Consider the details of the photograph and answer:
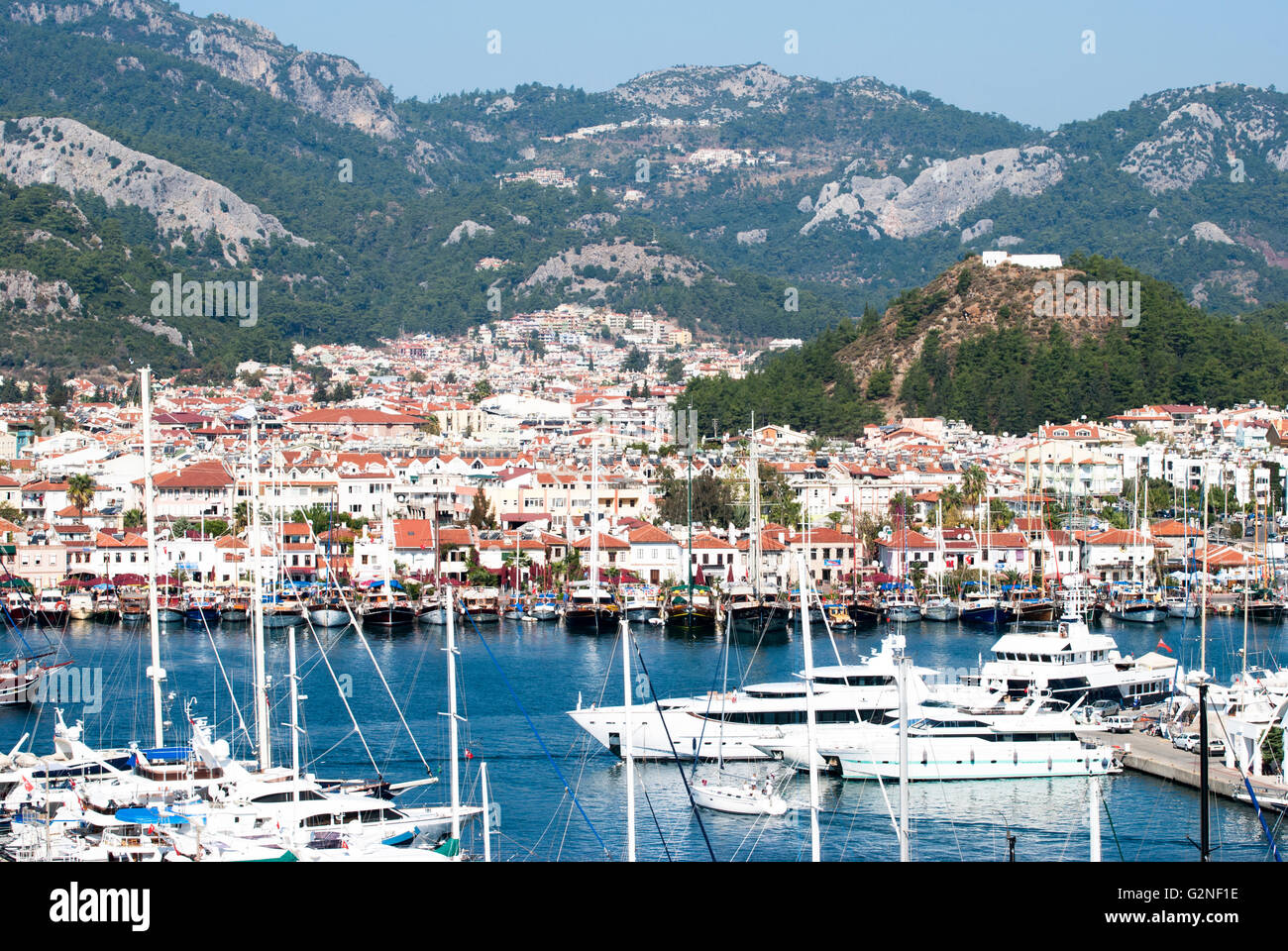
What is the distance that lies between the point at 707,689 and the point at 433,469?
22728 millimetres

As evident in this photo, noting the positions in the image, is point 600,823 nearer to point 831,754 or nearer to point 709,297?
point 831,754

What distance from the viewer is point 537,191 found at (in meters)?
132

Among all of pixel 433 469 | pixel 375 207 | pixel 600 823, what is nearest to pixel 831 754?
pixel 600 823

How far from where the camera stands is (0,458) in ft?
158

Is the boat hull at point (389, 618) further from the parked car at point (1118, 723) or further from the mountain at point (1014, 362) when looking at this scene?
the mountain at point (1014, 362)

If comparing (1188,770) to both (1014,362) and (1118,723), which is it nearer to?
(1118,723)

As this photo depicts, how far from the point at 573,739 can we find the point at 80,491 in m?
24.4

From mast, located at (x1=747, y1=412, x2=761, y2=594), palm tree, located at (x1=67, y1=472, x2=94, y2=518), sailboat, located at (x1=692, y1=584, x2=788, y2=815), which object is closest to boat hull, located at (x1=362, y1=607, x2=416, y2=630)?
mast, located at (x1=747, y1=412, x2=761, y2=594)

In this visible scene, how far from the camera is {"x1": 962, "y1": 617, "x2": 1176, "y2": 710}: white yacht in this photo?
18.6 metres
